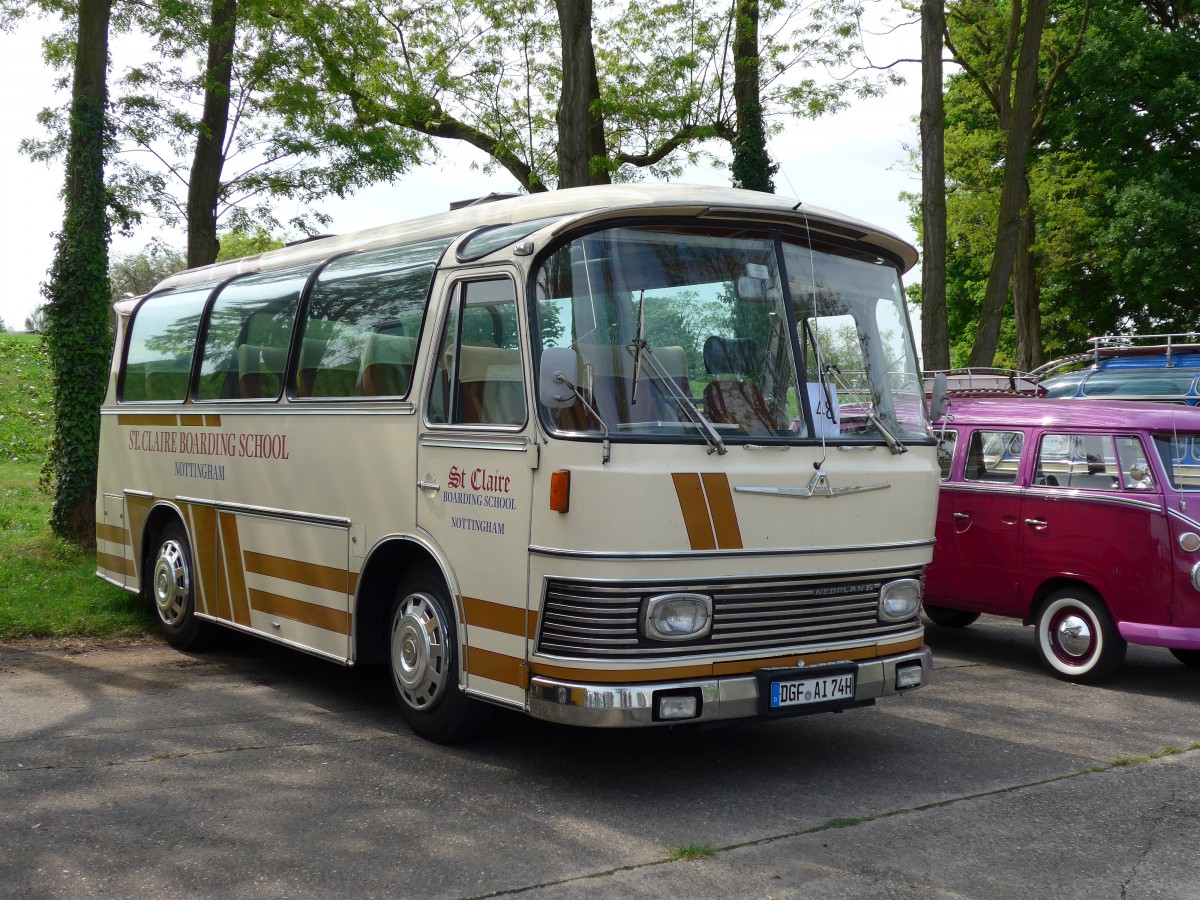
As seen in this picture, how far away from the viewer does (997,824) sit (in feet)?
19.7

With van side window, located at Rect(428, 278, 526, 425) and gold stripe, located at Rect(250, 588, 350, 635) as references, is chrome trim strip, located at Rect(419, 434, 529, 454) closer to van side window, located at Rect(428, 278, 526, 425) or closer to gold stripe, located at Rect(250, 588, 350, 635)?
van side window, located at Rect(428, 278, 526, 425)

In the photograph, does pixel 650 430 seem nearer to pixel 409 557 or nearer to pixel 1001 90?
pixel 409 557

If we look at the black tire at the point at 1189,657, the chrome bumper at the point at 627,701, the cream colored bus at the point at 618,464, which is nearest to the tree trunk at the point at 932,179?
the black tire at the point at 1189,657

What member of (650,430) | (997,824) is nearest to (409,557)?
(650,430)

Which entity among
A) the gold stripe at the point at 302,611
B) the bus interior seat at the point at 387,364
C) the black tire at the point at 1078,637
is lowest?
the black tire at the point at 1078,637

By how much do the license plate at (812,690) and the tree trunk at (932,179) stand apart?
40.7 feet

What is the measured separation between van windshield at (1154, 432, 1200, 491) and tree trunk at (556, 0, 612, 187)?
288 inches

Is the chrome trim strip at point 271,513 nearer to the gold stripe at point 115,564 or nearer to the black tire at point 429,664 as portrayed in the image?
the black tire at point 429,664

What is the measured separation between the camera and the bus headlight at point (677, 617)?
605 cm

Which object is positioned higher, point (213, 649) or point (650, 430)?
point (650, 430)

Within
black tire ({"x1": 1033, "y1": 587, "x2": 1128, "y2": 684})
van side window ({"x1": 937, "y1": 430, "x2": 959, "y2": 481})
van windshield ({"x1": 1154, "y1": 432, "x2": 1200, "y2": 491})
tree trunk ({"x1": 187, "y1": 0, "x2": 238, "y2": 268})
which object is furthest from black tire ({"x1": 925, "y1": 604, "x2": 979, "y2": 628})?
tree trunk ({"x1": 187, "y1": 0, "x2": 238, "y2": 268})

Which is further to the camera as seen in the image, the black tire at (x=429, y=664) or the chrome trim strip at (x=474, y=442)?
the black tire at (x=429, y=664)

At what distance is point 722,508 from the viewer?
20.3ft

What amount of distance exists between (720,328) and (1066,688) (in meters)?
4.76
